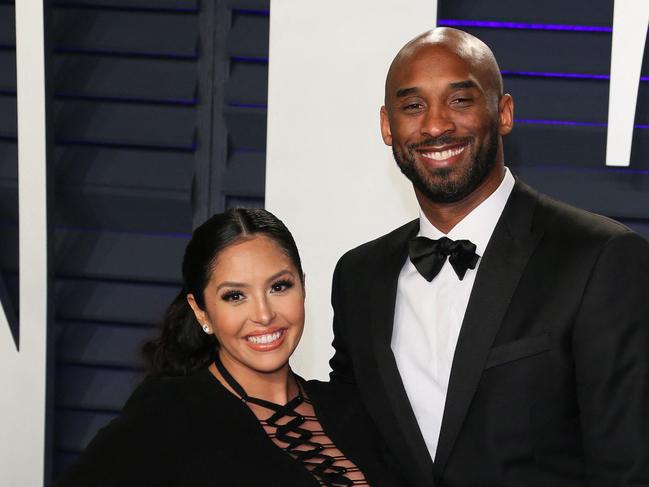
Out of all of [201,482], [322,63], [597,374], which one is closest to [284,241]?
[201,482]

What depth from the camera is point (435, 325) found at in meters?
2.00

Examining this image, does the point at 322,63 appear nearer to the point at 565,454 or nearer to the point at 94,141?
the point at 94,141

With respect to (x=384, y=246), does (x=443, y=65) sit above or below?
above

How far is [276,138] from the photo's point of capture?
2.81m

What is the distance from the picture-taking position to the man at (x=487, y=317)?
177 cm

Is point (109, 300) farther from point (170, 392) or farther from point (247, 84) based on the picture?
point (170, 392)

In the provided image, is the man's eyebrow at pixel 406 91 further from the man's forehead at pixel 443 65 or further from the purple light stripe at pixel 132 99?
the purple light stripe at pixel 132 99

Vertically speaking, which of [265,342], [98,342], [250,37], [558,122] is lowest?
[98,342]

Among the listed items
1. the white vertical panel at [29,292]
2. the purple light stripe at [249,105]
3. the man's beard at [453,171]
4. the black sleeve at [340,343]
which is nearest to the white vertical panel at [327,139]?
the purple light stripe at [249,105]

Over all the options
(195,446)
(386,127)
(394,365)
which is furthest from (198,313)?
(386,127)

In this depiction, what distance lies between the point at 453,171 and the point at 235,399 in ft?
2.09

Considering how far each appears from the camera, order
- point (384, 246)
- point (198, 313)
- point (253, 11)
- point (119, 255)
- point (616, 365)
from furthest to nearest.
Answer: point (119, 255) → point (253, 11) → point (384, 246) → point (198, 313) → point (616, 365)

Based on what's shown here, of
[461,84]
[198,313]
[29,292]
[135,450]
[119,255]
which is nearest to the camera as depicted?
[135,450]

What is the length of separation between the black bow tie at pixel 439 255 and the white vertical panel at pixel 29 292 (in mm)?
1294
